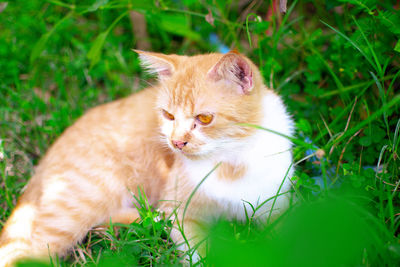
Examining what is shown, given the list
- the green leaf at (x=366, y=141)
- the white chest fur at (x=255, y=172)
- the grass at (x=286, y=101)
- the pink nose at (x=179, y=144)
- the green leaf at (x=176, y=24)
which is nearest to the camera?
the grass at (x=286, y=101)

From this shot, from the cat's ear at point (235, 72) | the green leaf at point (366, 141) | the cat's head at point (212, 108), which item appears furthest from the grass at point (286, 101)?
the cat's ear at point (235, 72)

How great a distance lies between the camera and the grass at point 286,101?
127 cm

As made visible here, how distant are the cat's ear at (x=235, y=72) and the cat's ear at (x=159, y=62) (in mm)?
331

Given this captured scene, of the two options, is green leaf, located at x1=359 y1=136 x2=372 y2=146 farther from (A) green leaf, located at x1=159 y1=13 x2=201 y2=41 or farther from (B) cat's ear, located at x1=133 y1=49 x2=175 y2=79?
(A) green leaf, located at x1=159 y1=13 x2=201 y2=41

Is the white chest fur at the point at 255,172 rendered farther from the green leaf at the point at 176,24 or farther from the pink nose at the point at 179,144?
the green leaf at the point at 176,24

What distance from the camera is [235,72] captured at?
6.27ft

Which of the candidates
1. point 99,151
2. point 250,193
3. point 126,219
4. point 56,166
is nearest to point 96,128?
point 99,151

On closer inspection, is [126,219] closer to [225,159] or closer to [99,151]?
[99,151]

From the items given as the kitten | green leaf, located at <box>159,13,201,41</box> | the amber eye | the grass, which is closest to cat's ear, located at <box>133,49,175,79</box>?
the kitten

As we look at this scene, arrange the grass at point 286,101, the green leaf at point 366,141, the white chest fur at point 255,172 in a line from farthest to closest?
1. the green leaf at point 366,141
2. the white chest fur at point 255,172
3. the grass at point 286,101

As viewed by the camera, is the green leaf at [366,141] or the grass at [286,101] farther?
the green leaf at [366,141]

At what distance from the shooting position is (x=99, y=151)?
8.11ft

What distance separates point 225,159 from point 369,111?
4.29 feet

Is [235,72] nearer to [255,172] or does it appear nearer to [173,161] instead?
[255,172]
